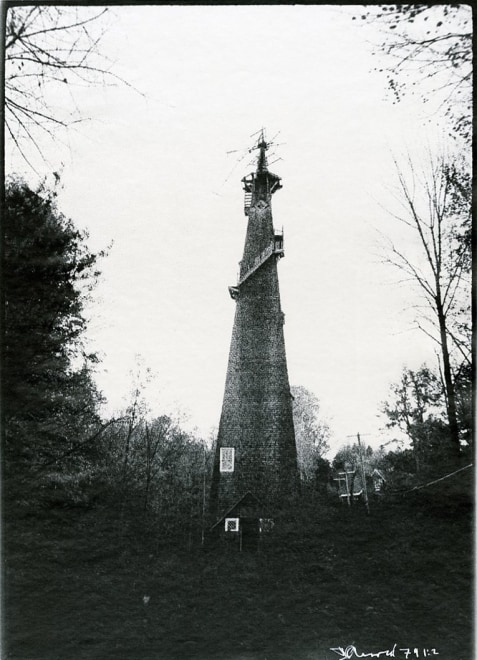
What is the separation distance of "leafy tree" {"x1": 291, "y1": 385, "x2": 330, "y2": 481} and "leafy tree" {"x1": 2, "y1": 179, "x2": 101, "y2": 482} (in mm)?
2839

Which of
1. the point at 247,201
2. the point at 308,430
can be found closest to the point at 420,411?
the point at 308,430

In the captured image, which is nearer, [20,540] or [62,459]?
[20,540]

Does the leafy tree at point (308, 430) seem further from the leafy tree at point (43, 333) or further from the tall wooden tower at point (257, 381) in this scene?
the leafy tree at point (43, 333)

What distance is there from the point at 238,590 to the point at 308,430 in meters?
3.07

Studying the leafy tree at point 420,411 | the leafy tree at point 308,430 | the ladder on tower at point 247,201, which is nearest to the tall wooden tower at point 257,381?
the ladder on tower at point 247,201

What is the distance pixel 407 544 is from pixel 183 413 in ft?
8.68

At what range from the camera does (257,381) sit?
893 cm

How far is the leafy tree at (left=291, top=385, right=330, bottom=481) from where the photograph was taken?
5.71 metres

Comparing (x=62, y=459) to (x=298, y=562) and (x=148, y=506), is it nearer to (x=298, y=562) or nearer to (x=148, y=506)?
(x=148, y=506)

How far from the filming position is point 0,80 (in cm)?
321

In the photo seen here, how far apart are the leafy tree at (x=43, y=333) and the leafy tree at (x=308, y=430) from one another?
9.31 ft

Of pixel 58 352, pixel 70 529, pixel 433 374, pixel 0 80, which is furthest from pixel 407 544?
pixel 0 80
